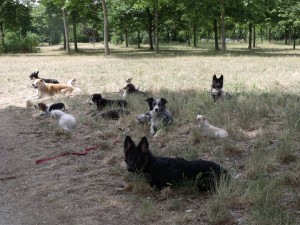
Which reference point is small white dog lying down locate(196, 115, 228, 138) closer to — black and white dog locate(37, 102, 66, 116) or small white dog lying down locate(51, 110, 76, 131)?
small white dog lying down locate(51, 110, 76, 131)

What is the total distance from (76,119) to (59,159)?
8.97 feet

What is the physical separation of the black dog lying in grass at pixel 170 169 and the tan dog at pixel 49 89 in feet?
26.0

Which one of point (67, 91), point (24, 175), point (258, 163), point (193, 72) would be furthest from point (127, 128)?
point (193, 72)

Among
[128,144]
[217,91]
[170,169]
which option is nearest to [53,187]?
[128,144]

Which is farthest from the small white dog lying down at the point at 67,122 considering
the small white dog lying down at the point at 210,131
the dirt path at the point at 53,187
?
the small white dog lying down at the point at 210,131

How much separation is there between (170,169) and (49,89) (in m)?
8.70

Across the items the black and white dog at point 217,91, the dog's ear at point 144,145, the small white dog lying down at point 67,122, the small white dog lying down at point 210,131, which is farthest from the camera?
the black and white dog at point 217,91

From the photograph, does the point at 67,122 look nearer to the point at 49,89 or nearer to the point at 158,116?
the point at 158,116

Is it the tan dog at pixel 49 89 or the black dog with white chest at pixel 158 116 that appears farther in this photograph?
the tan dog at pixel 49 89

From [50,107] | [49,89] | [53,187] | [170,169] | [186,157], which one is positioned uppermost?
[49,89]

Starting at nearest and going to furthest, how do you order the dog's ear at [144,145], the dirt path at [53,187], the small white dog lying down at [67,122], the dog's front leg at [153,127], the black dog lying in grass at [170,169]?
the dirt path at [53,187], the black dog lying in grass at [170,169], the dog's ear at [144,145], the dog's front leg at [153,127], the small white dog lying down at [67,122]

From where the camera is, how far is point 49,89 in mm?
12727

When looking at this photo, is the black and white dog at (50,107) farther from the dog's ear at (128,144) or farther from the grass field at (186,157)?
the dog's ear at (128,144)

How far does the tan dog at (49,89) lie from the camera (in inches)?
498
